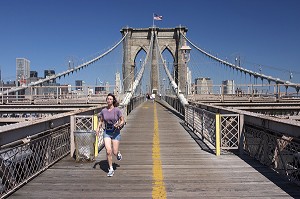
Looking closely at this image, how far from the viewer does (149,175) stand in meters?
6.52

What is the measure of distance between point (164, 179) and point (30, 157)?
100 inches

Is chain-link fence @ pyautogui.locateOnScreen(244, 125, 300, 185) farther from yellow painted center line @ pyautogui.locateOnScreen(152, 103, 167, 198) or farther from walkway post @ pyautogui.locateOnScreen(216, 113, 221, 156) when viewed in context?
yellow painted center line @ pyautogui.locateOnScreen(152, 103, 167, 198)

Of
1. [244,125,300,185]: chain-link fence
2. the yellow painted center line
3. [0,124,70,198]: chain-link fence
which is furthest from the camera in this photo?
[244,125,300,185]: chain-link fence

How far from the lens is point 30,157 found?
21.5ft

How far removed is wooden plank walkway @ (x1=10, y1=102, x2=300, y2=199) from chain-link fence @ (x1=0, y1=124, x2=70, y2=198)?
7.2 inches

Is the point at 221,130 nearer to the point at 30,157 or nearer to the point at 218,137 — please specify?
the point at 218,137

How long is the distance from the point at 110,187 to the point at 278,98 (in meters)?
22.6

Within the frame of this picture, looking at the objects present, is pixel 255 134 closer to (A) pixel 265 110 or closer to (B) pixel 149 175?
(B) pixel 149 175

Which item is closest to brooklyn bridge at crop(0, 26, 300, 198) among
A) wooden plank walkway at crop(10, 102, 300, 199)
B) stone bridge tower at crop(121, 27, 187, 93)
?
wooden plank walkway at crop(10, 102, 300, 199)

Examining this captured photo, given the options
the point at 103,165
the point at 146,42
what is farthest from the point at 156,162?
the point at 146,42

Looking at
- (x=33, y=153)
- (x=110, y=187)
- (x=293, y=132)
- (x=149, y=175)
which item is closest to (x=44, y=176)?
(x=33, y=153)

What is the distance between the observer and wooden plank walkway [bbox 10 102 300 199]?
5.39 metres

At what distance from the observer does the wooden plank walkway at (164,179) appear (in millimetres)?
5395

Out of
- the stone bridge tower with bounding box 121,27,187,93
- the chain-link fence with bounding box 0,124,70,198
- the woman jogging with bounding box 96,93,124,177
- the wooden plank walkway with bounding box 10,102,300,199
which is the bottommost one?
the wooden plank walkway with bounding box 10,102,300,199
